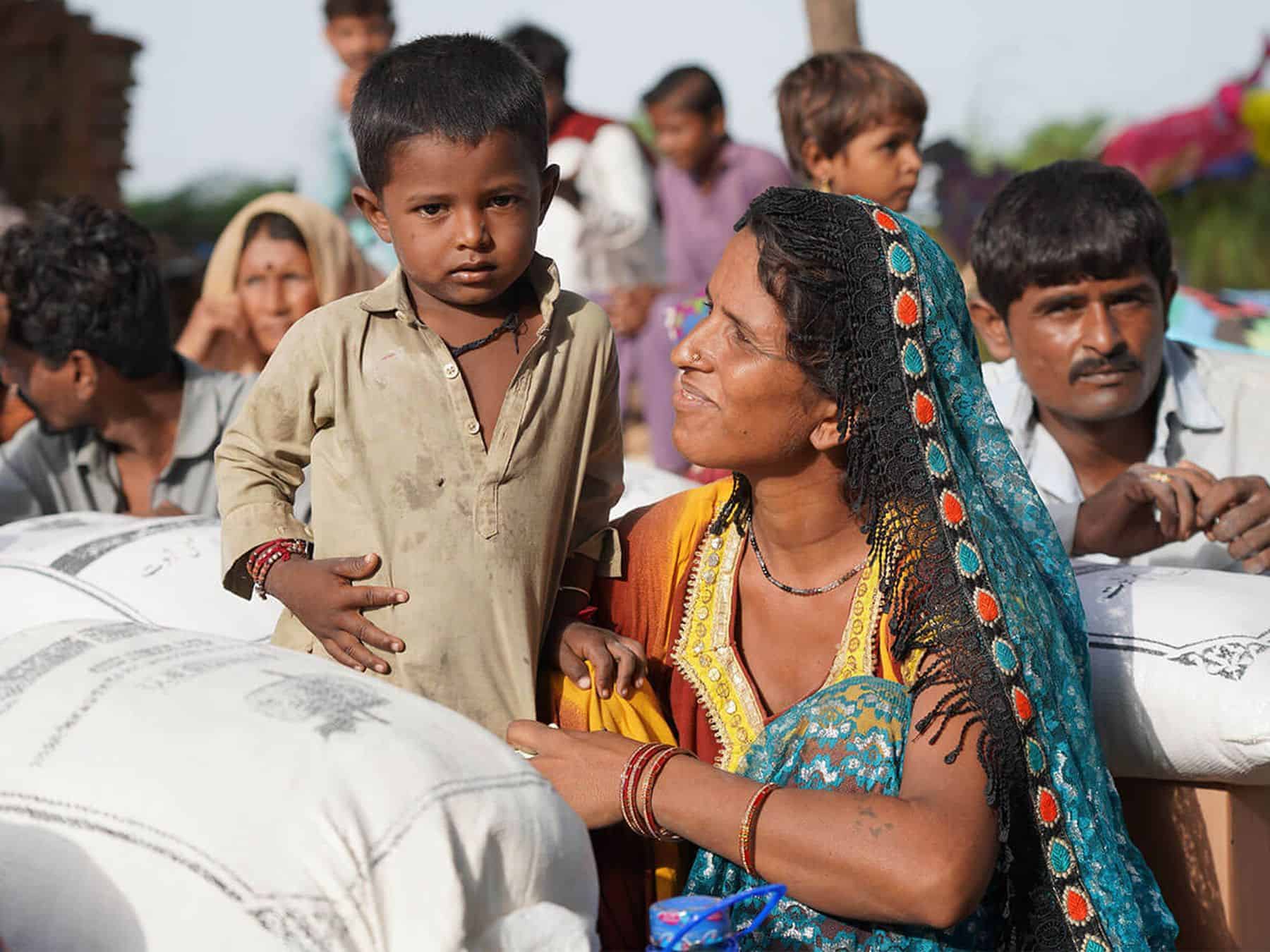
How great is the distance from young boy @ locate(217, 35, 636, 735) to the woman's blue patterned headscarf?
42cm

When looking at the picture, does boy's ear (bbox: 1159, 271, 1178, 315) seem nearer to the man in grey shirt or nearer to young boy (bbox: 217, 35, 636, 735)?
young boy (bbox: 217, 35, 636, 735)

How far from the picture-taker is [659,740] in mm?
2479

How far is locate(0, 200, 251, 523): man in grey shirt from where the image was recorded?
4.32 metres

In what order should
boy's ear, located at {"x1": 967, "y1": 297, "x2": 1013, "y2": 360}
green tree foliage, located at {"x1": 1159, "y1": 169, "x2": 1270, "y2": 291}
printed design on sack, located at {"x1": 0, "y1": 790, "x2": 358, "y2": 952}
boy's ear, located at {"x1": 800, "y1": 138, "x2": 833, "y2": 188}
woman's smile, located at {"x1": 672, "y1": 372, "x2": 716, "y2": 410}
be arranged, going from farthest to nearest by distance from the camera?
1. green tree foliage, located at {"x1": 1159, "y1": 169, "x2": 1270, "y2": 291}
2. boy's ear, located at {"x1": 800, "y1": 138, "x2": 833, "y2": 188}
3. boy's ear, located at {"x1": 967, "y1": 297, "x2": 1013, "y2": 360}
4. woman's smile, located at {"x1": 672, "y1": 372, "x2": 716, "y2": 410}
5. printed design on sack, located at {"x1": 0, "y1": 790, "x2": 358, "y2": 952}

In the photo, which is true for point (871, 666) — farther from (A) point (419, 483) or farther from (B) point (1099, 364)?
(B) point (1099, 364)

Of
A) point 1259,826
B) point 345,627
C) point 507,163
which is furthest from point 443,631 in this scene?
point 1259,826

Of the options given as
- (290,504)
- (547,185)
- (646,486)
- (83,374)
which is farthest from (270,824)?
(83,374)

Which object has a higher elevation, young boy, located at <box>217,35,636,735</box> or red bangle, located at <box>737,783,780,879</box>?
young boy, located at <box>217,35,636,735</box>

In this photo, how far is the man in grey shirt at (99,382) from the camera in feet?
14.2

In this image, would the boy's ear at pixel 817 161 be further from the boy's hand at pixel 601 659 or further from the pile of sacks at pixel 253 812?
the pile of sacks at pixel 253 812

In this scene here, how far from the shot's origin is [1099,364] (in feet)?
11.5

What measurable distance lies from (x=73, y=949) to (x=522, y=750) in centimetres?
80

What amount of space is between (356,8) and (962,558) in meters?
4.89

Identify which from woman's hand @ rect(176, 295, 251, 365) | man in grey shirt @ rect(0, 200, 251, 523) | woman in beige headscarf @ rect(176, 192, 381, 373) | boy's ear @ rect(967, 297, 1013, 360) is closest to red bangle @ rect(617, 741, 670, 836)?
boy's ear @ rect(967, 297, 1013, 360)
